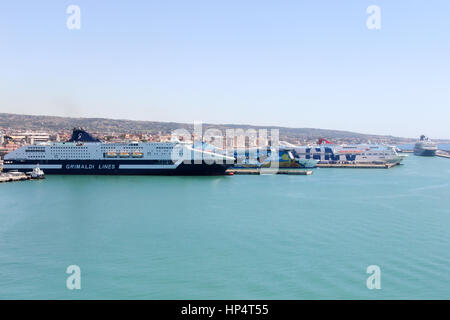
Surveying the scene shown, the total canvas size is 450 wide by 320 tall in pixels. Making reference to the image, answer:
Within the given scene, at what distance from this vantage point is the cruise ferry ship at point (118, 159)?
2086 cm

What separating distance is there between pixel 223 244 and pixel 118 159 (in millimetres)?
14663

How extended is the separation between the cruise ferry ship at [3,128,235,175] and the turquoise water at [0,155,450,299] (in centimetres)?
531

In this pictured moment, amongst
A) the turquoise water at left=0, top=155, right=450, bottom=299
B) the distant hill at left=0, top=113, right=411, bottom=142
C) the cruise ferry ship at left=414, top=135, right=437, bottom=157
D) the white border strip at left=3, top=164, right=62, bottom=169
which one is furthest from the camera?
the distant hill at left=0, top=113, right=411, bottom=142

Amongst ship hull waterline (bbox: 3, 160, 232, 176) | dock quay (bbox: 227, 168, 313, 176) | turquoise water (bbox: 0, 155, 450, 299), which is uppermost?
ship hull waterline (bbox: 3, 160, 232, 176)

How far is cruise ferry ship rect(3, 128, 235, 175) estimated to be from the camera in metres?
20.9

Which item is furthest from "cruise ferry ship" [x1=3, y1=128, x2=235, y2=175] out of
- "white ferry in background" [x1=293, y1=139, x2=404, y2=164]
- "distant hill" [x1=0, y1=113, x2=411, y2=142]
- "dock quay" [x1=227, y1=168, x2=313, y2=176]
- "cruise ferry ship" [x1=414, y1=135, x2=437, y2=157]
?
"distant hill" [x1=0, y1=113, x2=411, y2=142]

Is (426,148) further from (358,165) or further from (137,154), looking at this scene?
(137,154)

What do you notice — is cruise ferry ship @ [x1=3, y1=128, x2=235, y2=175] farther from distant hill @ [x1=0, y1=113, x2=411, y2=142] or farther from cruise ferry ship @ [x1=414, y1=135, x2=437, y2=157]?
distant hill @ [x1=0, y1=113, x2=411, y2=142]

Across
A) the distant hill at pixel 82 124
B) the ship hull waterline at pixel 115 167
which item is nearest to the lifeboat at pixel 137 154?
the ship hull waterline at pixel 115 167

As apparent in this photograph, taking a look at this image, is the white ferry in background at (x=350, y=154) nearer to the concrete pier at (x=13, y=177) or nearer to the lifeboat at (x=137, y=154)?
the lifeboat at (x=137, y=154)

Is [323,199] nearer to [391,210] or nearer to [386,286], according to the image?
[391,210]

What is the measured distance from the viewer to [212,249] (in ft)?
26.0

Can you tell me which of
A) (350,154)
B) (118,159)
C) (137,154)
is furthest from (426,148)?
(118,159)
